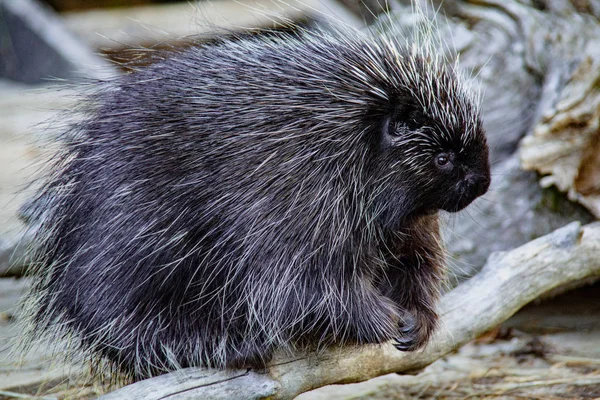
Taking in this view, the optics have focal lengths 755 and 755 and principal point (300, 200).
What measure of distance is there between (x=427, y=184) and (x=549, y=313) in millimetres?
2222

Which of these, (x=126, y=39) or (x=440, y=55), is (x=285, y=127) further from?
(x=126, y=39)

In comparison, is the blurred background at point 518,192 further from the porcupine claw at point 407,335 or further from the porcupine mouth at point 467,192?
the porcupine mouth at point 467,192

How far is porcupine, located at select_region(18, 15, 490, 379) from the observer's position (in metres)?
2.33

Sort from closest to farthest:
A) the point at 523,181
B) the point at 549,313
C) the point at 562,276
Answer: the point at 562,276 < the point at 523,181 < the point at 549,313

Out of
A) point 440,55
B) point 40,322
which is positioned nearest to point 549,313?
point 440,55

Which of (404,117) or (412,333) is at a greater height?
(404,117)

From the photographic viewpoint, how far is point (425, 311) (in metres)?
2.67

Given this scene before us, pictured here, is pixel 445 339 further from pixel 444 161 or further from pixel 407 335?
pixel 444 161

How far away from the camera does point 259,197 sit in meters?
2.32

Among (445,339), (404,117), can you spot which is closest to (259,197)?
(404,117)

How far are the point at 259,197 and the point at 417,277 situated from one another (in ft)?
2.42

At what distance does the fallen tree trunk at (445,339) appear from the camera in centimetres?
232

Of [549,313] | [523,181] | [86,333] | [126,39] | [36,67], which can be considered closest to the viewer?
[86,333]

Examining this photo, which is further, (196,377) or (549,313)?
(549,313)
